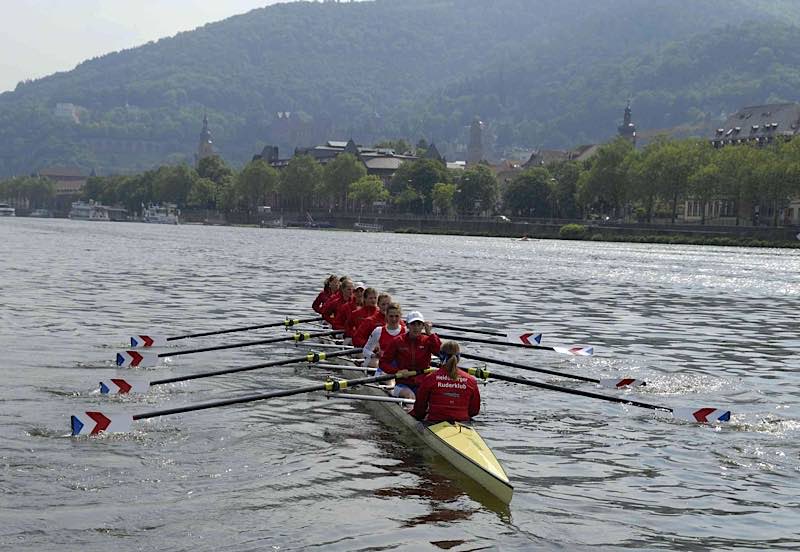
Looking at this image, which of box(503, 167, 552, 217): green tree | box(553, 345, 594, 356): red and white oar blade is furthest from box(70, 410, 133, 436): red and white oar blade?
box(503, 167, 552, 217): green tree

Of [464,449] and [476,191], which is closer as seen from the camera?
[464,449]

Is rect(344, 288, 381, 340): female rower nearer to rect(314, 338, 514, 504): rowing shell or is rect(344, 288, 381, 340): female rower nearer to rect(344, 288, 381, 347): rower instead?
rect(344, 288, 381, 347): rower

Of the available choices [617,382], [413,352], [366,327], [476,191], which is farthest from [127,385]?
[476,191]

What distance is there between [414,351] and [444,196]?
567 ft

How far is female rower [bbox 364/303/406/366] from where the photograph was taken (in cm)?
1961

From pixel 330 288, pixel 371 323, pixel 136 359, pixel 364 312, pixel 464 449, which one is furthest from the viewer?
pixel 330 288

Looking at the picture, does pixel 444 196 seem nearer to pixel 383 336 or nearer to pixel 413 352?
pixel 383 336

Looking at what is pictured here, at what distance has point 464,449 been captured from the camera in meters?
15.2

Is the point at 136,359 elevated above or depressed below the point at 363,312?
below

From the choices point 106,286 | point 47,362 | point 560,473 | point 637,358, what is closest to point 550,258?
point 106,286

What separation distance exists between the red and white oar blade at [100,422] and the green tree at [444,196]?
6881 inches

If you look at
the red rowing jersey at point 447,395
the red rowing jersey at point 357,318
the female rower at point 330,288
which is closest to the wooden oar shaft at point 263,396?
the red rowing jersey at point 447,395

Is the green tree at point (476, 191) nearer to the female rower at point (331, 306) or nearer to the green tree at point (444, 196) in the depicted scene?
the green tree at point (444, 196)

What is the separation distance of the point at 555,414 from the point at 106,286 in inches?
1316
